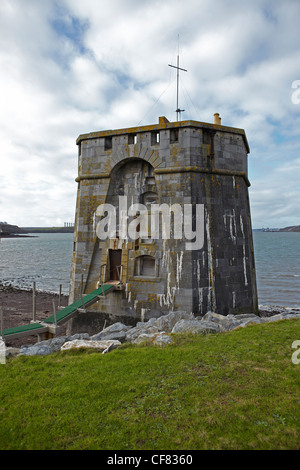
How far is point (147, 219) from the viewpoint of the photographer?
11.6 metres

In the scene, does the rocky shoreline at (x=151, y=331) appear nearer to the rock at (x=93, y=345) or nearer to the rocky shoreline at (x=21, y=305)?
the rock at (x=93, y=345)

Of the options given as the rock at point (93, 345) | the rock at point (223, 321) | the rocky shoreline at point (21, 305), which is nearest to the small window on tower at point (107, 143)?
the rock at point (223, 321)

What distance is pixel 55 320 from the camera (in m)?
8.56

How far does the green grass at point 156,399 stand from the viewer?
12.3 ft

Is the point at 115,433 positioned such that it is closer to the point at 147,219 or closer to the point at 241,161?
the point at 147,219

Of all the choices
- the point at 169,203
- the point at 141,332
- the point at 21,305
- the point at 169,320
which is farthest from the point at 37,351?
the point at 21,305

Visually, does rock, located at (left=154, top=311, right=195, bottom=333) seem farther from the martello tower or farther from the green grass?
the green grass

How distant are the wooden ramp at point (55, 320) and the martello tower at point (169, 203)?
783 mm

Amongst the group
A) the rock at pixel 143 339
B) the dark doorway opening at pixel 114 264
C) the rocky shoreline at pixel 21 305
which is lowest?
the rocky shoreline at pixel 21 305

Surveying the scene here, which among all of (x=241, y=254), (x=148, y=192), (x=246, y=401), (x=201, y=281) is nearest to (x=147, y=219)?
(x=148, y=192)

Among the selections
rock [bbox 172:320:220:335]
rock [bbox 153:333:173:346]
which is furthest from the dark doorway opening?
rock [bbox 153:333:173:346]

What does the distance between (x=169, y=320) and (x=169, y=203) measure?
13.6 feet

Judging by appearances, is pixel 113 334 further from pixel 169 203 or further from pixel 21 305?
pixel 21 305

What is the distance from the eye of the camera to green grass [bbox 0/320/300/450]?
3.74 meters
